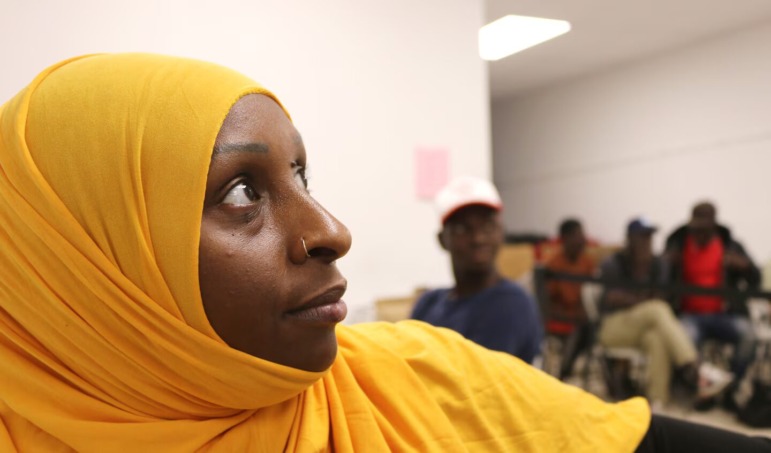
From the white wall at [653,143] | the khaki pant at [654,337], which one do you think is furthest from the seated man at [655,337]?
the white wall at [653,143]

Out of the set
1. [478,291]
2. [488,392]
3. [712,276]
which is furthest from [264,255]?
[712,276]

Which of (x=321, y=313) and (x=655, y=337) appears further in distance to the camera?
(x=655, y=337)

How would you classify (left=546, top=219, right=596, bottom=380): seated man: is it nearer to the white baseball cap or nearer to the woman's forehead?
the white baseball cap

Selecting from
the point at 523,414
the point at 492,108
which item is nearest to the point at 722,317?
the point at 523,414

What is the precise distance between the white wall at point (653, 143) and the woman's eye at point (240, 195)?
558cm

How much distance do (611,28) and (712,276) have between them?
2083 millimetres

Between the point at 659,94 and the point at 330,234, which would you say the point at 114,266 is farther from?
the point at 659,94

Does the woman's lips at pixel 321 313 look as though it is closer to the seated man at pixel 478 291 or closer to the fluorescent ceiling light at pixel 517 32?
the seated man at pixel 478 291

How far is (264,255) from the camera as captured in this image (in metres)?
0.57

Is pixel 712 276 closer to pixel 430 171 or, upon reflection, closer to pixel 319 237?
pixel 430 171

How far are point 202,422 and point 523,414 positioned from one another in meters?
0.39

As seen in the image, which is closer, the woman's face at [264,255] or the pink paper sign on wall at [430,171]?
the woman's face at [264,255]

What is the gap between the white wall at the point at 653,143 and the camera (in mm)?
5145

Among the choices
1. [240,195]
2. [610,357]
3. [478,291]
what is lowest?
[610,357]
